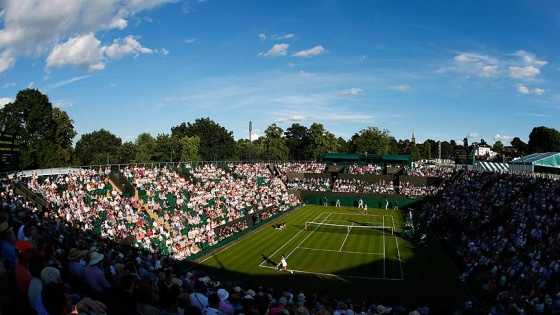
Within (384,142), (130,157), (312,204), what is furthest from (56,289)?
(384,142)

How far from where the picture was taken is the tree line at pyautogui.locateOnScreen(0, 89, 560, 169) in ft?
172

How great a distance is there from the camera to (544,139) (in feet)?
348

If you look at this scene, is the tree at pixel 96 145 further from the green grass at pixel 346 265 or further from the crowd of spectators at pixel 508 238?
the crowd of spectators at pixel 508 238

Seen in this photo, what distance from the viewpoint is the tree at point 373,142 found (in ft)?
367

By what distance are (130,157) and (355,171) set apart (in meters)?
49.7

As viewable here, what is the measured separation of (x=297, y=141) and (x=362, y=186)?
67281 millimetres

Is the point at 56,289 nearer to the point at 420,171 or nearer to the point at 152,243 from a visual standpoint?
the point at 152,243

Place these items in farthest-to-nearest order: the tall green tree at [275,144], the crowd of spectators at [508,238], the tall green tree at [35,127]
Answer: the tall green tree at [275,144], the tall green tree at [35,127], the crowd of spectators at [508,238]

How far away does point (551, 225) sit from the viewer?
73.3 ft

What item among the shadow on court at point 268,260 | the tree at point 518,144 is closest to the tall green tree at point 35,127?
the shadow on court at point 268,260

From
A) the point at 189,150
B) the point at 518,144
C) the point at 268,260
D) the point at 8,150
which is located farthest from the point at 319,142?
the point at 518,144

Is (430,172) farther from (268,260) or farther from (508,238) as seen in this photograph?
(268,260)

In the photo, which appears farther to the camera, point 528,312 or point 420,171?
point 420,171

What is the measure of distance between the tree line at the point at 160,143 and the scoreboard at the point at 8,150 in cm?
453
